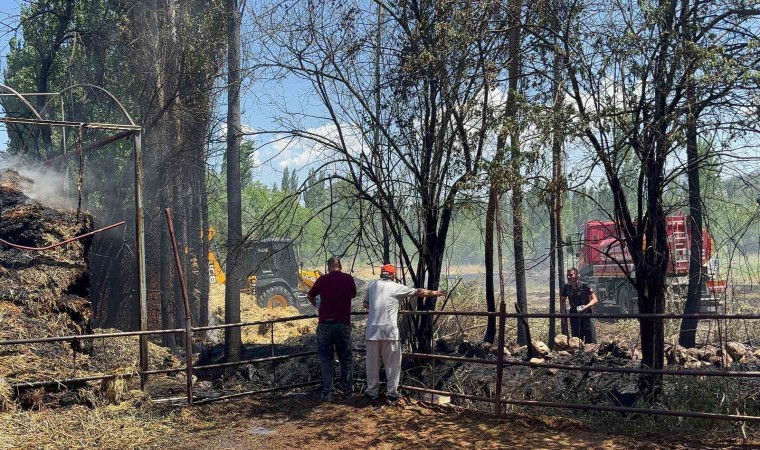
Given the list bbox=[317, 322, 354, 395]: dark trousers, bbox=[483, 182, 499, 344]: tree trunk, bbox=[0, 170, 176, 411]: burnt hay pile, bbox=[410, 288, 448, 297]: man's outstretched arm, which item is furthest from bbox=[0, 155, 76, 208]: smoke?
bbox=[483, 182, 499, 344]: tree trunk

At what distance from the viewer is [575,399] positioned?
8.56m

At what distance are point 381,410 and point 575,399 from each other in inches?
94.0

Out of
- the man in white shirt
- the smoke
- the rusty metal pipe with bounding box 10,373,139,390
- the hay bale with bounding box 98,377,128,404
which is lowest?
the hay bale with bounding box 98,377,128,404

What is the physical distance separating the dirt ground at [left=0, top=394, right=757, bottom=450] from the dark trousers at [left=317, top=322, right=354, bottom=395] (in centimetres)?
31

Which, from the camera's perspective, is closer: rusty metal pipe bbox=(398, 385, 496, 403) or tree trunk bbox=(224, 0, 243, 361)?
rusty metal pipe bbox=(398, 385, 496, 403)

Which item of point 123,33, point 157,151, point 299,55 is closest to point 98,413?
point 299,55

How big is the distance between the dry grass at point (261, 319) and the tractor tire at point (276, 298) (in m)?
0.34

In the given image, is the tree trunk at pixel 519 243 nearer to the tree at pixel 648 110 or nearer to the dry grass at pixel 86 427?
the tree at pixel 648 110

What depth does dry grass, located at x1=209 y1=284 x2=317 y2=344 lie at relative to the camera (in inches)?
761

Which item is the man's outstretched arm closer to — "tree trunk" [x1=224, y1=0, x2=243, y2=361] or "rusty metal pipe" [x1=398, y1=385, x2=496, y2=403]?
"rusty metal pipe" [x1=398, y1=385, x2=496, y2=403]

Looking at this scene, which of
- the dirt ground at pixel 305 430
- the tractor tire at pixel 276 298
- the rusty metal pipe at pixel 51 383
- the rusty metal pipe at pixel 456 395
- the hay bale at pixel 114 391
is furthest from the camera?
the tractor tire at pixel 276 298

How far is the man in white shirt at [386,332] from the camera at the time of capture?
834 cm

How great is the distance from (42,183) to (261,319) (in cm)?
1183

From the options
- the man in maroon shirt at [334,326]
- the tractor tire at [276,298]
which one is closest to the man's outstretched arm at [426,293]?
the man in maroon shirt at [334,326]
